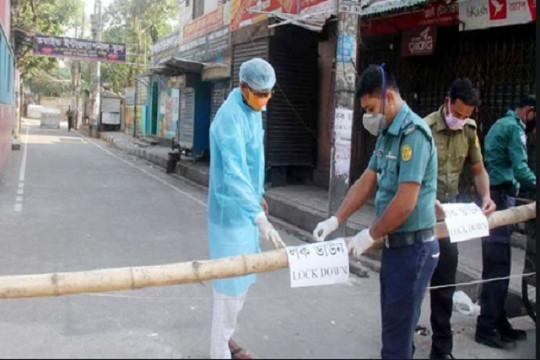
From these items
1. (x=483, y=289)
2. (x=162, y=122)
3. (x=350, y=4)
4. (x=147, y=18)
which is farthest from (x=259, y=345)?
(x=147, y=18)

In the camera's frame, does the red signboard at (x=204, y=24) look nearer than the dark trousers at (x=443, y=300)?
No

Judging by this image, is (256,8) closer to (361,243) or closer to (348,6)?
(348,6)

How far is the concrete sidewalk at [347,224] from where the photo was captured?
16.9 ft

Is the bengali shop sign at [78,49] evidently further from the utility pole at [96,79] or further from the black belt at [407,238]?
the black belt at [407,238]

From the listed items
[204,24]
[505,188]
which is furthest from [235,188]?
[204,24]

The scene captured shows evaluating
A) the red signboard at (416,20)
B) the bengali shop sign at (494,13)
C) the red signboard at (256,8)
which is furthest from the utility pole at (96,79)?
the bengali shop sign at (494,13)

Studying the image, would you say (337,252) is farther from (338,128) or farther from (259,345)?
(338,128)

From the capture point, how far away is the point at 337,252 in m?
2.92

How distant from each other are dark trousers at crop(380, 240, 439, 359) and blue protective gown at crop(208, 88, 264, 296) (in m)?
0.87

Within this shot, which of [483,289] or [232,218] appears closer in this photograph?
[232,218]

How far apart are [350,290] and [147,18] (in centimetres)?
3019

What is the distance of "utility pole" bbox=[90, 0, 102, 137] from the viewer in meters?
31.8

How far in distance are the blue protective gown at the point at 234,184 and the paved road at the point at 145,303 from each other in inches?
24.1

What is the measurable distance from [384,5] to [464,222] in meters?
4.59
